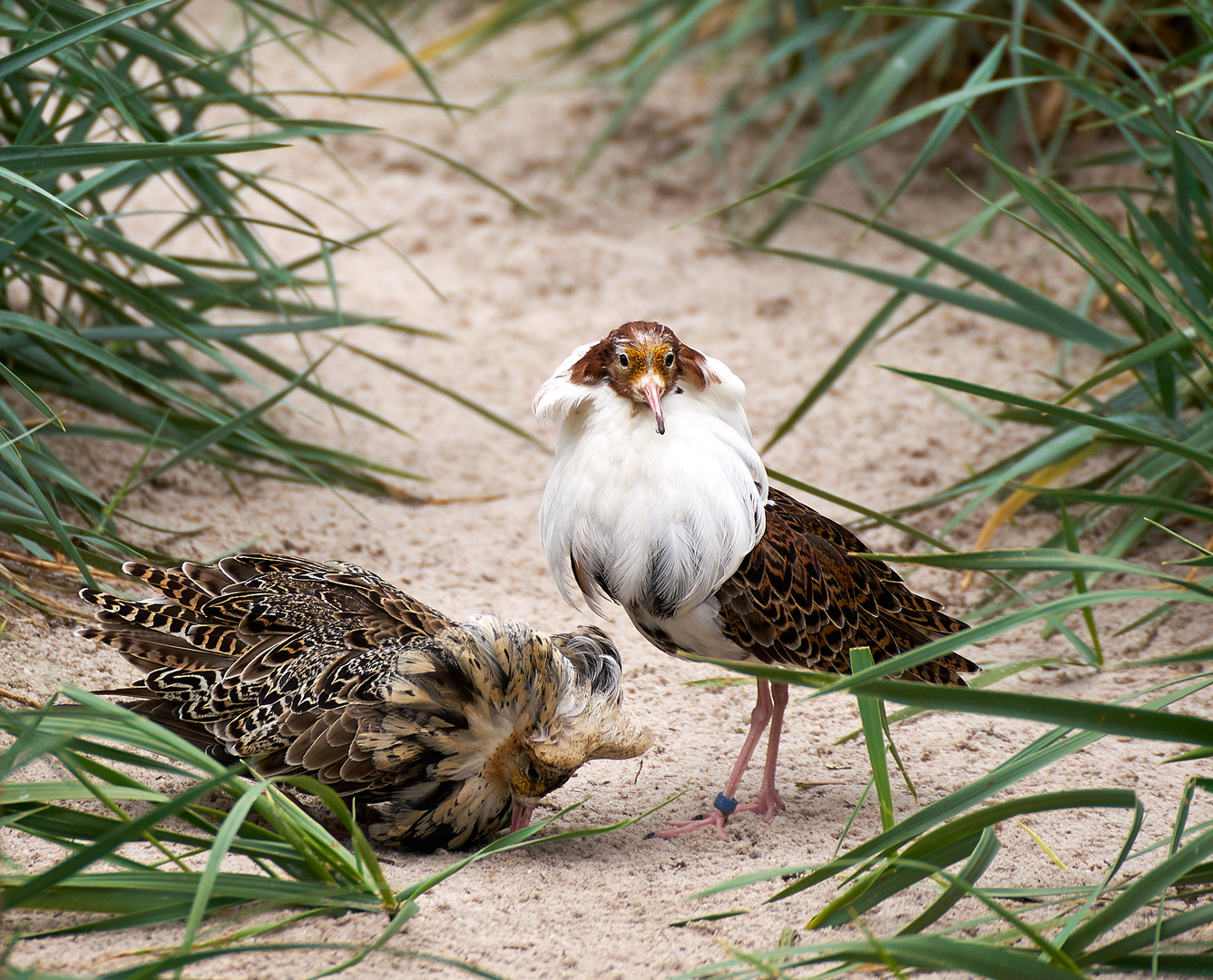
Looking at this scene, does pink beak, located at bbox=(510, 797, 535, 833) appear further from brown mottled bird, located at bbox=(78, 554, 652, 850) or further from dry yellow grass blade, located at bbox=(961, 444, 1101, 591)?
dry yellow grass blade, located at bbox=(961, 444, 1101, 591)

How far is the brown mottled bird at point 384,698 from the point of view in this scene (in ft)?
6.96

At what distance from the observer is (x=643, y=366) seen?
2.22 metres

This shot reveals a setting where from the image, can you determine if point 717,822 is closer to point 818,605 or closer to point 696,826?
point 696,826

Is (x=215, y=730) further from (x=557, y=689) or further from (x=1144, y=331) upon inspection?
(x=1144, y=331)

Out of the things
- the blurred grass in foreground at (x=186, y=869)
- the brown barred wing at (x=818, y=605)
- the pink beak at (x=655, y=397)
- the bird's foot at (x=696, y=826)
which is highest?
the pink beak at (x=655, y=397)

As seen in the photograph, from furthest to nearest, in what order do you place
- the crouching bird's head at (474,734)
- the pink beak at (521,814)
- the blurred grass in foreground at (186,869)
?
the pink beak at (521,814) → the crouching bird's head at (474,734) → the blurred grass in foreground at (186,869)

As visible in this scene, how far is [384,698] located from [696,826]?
→ 74cm

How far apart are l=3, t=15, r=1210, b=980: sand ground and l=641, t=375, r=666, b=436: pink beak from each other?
2.81 ft

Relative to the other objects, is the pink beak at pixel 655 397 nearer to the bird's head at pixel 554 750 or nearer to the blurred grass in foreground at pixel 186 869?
Answer: the bird's head at pixel 554 750

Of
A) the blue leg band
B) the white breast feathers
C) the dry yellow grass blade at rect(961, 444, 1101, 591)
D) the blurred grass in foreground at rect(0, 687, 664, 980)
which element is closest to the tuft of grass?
the blurred grass in foreground at rect(0, 687, 664, 980)

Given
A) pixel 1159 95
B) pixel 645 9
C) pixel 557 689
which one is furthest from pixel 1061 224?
pixel 645 9

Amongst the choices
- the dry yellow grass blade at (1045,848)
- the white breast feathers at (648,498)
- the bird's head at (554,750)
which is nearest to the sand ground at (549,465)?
the dry yellow grass blade at (1045,848)

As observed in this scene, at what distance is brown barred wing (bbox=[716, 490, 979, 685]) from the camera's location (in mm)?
2357

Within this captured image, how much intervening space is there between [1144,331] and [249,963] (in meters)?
2.67
